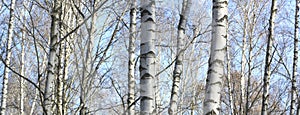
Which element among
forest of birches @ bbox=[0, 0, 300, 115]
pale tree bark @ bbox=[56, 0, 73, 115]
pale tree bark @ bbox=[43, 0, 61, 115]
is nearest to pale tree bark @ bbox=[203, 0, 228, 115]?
forest of birches @ bbox=[0, 0, 300, 115]

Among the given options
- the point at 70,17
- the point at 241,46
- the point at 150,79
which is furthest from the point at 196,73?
the point at 150,79

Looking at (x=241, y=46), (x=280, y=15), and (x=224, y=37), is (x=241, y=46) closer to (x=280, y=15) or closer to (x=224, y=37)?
(x=280, y=15)

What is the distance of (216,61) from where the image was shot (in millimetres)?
3807

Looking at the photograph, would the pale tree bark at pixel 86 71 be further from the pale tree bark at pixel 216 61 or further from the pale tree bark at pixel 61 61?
the pale tree bark at pixel 216 61

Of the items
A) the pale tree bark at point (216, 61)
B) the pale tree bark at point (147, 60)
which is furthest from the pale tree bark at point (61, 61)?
the pale tree bark at point (216, 61)

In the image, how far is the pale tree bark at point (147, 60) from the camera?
394 centimetres

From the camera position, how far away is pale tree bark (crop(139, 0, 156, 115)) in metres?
3.94

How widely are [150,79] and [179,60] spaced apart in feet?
7.96

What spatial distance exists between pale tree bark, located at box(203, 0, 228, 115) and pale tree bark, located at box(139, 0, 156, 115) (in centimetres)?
48

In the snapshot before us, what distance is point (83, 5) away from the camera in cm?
667

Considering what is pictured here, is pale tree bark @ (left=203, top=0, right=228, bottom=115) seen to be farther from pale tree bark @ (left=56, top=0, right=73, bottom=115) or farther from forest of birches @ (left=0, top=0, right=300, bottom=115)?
pale tree bark @ (left=56, top=0, right=73, bottom=115)

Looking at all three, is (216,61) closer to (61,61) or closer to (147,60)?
(147,60)

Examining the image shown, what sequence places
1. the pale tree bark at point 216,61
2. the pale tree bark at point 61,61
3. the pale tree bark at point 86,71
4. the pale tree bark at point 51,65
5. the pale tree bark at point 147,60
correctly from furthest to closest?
the pale tree bark at point 61,61 → the pale tree bark at point 86,71 → the pale tree bark at point 51,65 → the pale tree bark at point 147,60 → the pale tree bark at point 216,61

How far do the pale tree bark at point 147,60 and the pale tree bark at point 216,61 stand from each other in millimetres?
477
